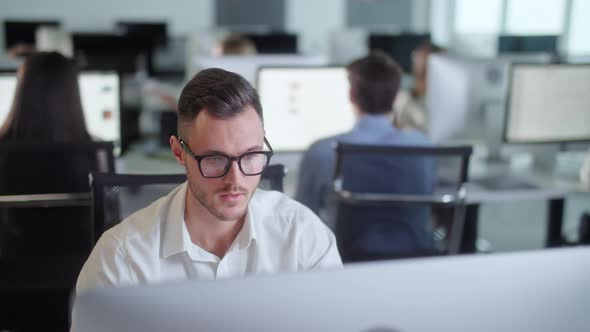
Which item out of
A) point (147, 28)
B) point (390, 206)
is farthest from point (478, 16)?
point (390, 206)

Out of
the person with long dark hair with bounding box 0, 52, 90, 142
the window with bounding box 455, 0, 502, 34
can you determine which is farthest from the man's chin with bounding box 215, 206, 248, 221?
the window with bounding box 455, 0, 502, 34

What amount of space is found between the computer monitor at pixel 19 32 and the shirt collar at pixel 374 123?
17.5 ft

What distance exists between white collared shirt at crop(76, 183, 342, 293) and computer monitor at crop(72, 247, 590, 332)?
40 centimetres

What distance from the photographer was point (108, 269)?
40.1 inches

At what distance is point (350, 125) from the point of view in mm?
2699

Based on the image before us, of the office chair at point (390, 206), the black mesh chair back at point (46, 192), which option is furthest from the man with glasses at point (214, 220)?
the office chair at point (390, 206)

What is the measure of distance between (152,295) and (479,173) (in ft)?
8.02

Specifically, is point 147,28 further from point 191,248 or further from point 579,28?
point 191,248

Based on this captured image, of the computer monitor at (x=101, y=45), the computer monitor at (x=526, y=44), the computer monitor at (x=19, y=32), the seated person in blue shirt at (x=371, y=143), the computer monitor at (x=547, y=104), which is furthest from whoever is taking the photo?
the computer monitor at (x=19, y=32)

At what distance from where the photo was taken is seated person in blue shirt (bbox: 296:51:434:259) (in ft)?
6.77

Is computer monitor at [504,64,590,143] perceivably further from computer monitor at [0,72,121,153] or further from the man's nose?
the man's nose

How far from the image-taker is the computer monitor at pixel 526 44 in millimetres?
5684

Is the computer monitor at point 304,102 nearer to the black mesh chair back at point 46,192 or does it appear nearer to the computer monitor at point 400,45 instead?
the black mesh chair back at point 46,192

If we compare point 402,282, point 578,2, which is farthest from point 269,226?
point 578,2
